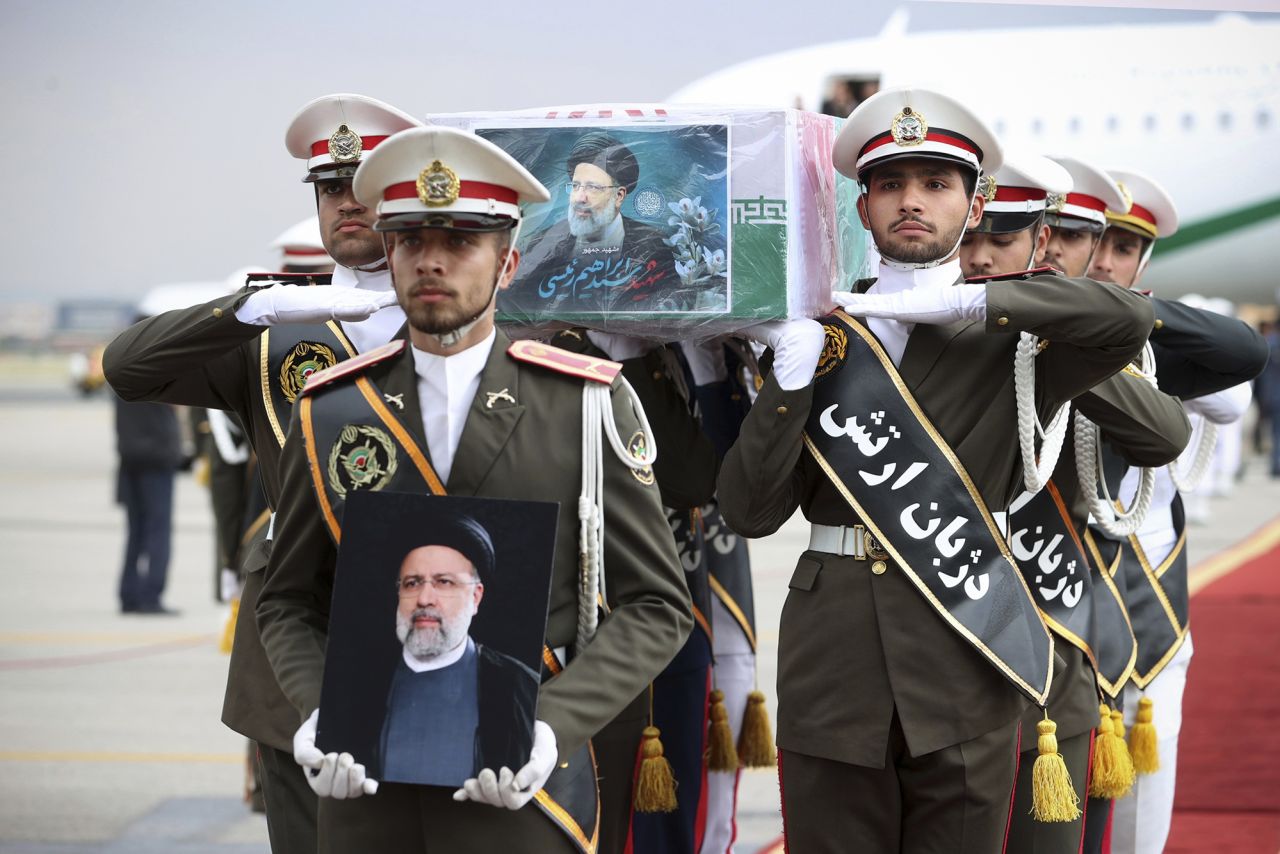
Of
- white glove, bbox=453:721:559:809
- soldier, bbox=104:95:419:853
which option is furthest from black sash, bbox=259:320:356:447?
white glove, bbox=453:721:559:809

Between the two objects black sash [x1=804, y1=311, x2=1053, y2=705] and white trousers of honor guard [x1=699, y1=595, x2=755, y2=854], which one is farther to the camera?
white trousers of honor guard [x1=699, y1=595, x2=755, y2=854]

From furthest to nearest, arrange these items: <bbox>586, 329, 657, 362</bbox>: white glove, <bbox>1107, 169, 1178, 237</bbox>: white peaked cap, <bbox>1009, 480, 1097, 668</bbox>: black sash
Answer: <bbox>1107, 169, 1178, 237</bbox>: white peaked cap < <bbox>586, 329, 657, 362</bbox>: white glove < <bbox>1009, 480, 1097, 668</bbox>: black sash

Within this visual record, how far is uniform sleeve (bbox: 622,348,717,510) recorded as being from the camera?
12.7 ft

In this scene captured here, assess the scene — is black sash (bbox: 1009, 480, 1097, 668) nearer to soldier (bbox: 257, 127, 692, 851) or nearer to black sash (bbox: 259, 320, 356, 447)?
soldier (bbox: 257, 127, 692, 851)

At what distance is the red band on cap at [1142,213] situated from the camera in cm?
458

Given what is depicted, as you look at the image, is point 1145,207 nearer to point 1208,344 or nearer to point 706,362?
point 1208,344

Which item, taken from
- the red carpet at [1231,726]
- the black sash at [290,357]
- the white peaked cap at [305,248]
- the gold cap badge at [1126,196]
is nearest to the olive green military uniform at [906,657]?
the black sash at [290,357]

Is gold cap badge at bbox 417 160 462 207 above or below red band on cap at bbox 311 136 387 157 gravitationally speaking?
below

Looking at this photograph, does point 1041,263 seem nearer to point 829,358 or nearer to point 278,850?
point 829,358

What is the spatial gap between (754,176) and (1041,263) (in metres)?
1.12

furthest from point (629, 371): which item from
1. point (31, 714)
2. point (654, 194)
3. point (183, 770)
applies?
point (31, 714)

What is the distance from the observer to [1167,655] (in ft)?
14.2

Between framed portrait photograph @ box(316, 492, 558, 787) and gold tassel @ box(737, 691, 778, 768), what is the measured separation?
204 cm

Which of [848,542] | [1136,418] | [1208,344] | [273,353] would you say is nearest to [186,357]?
[273,353]
